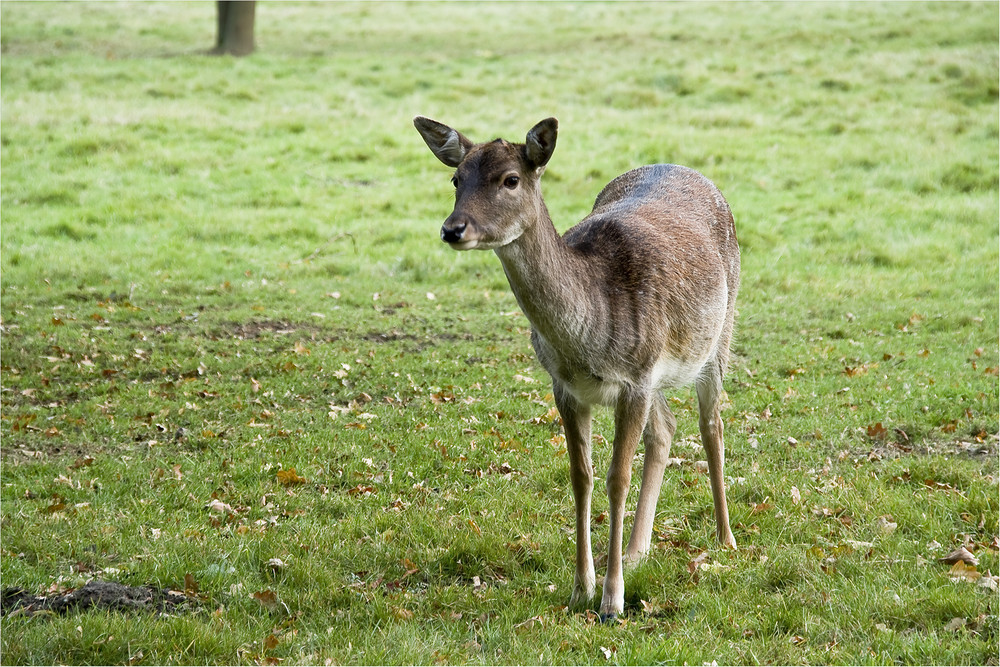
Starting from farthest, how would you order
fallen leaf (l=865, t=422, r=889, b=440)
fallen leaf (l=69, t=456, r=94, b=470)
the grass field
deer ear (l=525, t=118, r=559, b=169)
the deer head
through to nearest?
1. fallen leaf (l=865, t=422, r=889, b=440)
2. fallen leaf (l=69, t=456, r=94, b=470)
3. the grass field
4. deer ear (l=525, t=118, r=559, b=169)
5. the deer head

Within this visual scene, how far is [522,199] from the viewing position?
458 cm

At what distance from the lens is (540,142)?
→ 461cm

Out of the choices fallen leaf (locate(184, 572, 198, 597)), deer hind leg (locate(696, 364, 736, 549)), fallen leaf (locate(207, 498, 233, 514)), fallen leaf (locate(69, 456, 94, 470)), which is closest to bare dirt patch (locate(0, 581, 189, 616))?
fallen leaf (locate(184, 572, 198, 597))

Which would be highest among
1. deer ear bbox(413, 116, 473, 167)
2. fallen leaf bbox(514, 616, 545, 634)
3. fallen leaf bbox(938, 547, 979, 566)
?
deer ear bbox(413, 116, 473, 167)

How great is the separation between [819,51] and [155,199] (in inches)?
629

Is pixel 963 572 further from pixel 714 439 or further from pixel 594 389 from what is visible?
pixel 594 389

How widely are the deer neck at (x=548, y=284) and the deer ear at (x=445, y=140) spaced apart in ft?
1.50

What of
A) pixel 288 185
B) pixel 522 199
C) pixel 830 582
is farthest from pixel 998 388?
pixel 288 185

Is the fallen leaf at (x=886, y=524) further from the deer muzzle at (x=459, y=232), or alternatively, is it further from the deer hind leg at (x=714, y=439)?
the deer muzzle at (x=459, y=232)

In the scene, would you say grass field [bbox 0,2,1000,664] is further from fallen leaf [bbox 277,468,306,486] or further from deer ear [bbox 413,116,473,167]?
deer ear [bbox 413,116,473,167]

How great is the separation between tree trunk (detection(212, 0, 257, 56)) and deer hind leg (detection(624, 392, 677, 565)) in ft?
71.9

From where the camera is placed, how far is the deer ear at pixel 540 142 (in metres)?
4.53

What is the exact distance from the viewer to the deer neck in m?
4.70

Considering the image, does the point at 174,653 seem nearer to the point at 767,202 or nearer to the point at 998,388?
the point at 998,388
